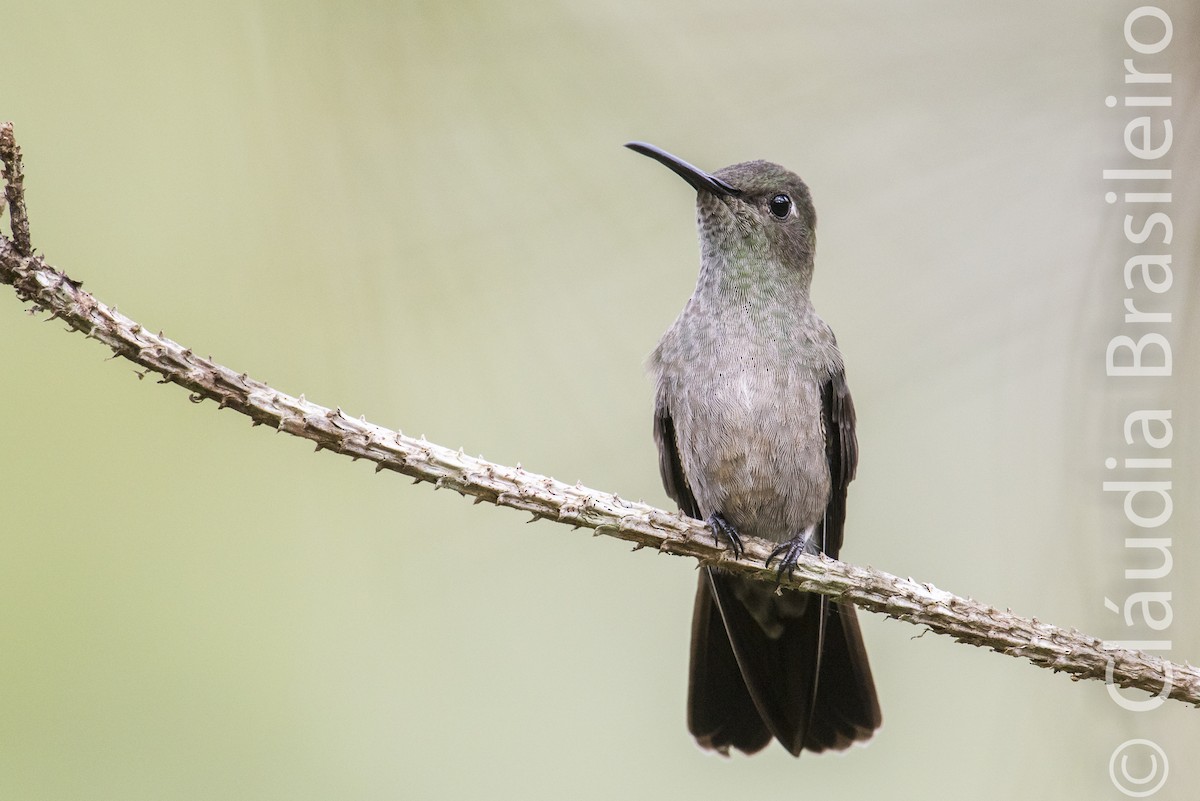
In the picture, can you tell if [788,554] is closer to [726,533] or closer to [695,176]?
[726,533]

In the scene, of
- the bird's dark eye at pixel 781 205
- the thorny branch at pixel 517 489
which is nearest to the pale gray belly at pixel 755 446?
the bird's dark eye at pixel 781 205

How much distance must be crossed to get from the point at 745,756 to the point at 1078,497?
5.67 feet

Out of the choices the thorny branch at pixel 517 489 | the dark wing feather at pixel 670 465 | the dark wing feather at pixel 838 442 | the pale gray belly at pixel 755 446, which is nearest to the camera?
the thorny branch at pixel 517 489

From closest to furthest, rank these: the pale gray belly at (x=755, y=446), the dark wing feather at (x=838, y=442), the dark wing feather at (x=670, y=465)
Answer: the pale gray belly at (x=755, y=446), the dark wing feather at (x=838, y=442), the dark wing feather at (x=670, y=465)

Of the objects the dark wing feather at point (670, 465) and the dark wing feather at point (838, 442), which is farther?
the dark wing feather at point (670, 465)

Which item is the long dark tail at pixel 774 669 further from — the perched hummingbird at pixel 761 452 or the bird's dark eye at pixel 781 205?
the bird's dark eye at pixel 781 205

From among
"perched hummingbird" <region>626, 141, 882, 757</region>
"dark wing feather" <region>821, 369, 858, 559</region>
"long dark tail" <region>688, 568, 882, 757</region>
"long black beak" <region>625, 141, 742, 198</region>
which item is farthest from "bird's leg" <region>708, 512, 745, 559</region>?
"long black beak" <region>625, 141, 742, 198</region>

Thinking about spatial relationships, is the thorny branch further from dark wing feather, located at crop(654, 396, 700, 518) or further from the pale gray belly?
dark wing feather, located at crop(654, 396, 700, 518)

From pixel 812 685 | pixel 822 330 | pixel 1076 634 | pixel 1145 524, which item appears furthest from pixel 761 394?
pixel 1145 524

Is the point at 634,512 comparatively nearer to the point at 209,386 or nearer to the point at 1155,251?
the point at 209,386

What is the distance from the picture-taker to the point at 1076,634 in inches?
52.7

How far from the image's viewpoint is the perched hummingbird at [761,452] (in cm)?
247

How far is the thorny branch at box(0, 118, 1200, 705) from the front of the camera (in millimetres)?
1120

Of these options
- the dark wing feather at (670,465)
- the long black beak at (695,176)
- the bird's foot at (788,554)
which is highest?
the long black beak at (695,176)
